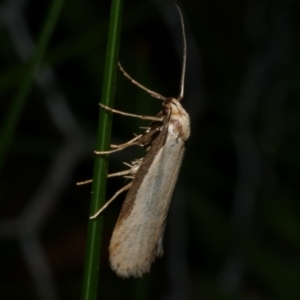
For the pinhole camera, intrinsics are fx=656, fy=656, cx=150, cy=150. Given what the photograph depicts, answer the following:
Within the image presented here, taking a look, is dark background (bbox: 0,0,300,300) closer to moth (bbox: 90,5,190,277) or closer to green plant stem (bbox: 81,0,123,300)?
moth (bbox: 90,5,190,277)

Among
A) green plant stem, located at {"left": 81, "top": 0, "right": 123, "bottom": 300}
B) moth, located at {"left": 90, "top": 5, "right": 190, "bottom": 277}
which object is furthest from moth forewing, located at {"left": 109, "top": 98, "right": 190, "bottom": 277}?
green plant stem, located at {"left": 81, "top": 0, "right": 123, "bottom": 300}

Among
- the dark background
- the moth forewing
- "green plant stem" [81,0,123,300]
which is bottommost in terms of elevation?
the dark background

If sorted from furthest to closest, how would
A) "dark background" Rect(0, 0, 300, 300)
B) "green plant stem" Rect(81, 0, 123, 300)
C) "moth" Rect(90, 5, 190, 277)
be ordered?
"dark background" Rect(0, 0, 300, 300), "moth" Rect(90, 5, 190, 277), "green plant stem" Rect(81, 0, 123, 300)

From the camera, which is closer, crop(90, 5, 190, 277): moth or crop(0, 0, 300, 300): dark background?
crop(90, 5, 190, 277): moth

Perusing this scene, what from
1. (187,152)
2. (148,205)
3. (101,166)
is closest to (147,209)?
(148,205)

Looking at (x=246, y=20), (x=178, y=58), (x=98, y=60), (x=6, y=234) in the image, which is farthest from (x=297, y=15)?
(x=6, y=234)

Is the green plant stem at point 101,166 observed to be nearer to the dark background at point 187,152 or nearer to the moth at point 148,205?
the moth at point 148,205

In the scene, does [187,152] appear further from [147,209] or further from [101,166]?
[101,166]

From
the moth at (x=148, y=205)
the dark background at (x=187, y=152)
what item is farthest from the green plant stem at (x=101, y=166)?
the dark background at (x=187, y=152)
